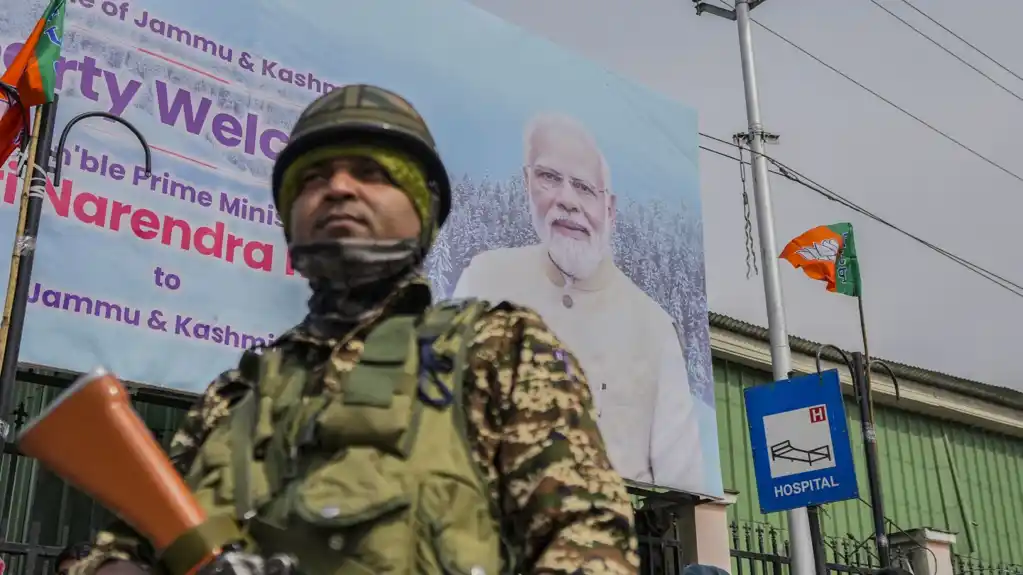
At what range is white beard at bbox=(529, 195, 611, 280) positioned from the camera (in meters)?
7.74

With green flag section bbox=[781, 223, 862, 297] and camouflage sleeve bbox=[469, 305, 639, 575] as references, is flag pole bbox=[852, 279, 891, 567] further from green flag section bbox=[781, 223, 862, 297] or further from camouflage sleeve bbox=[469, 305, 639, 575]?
camouflage sleeve bbox=[469, 305, 639, 575]

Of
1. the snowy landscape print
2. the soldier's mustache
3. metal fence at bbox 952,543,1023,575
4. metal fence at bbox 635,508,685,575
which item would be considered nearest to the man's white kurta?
the snowy landscape print

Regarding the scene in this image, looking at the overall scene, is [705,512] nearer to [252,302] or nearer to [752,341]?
[752,341]

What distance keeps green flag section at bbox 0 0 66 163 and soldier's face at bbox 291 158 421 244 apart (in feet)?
10.6

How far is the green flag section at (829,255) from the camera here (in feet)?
29.8

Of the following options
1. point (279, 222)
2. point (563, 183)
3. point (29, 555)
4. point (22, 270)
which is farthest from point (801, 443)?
point (22, 270)

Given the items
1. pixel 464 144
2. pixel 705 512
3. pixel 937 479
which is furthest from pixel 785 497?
pixel 937 479

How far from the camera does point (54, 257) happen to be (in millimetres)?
5184

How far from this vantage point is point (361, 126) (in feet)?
5.64

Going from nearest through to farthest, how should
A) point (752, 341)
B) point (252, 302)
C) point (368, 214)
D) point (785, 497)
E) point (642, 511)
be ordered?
1. point (368, 214)
2. point (252, 302)
3. point (785, 497)
4. point (642, 511)
5. point (752, 341)

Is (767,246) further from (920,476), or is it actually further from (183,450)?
(183,450)

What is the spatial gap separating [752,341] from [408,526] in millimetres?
9437

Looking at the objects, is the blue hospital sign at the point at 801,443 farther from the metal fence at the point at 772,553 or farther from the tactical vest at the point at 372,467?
the tactical vest at the point at 372,467

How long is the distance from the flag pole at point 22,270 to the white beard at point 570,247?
13.4 feet
